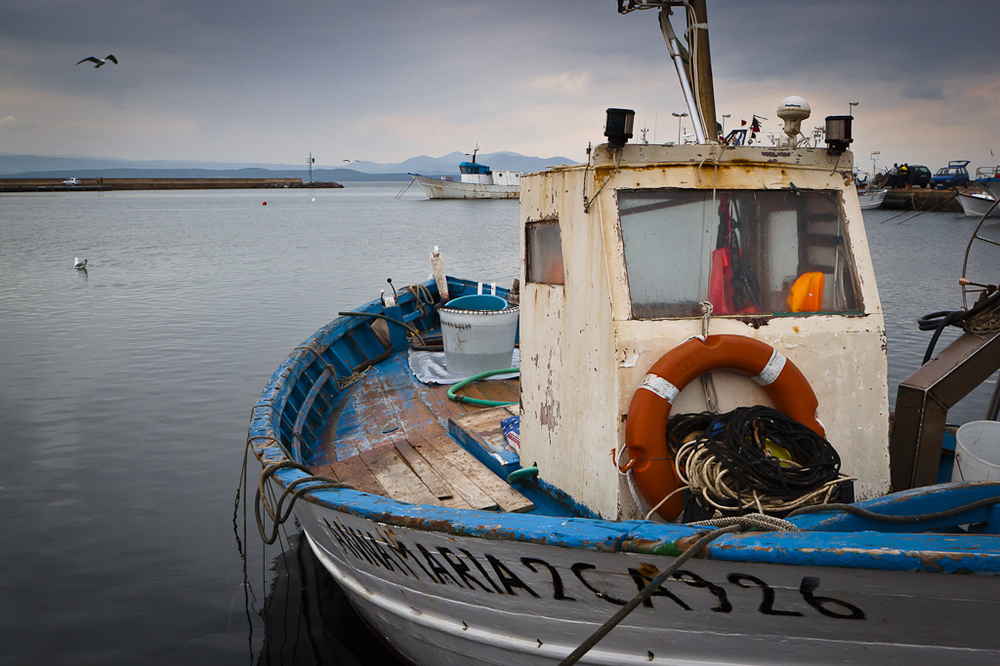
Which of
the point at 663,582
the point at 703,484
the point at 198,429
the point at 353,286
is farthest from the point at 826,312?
the point at 353,286

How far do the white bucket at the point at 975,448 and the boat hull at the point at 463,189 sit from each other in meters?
103

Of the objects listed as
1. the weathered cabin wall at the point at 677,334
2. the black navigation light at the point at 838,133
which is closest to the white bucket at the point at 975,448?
the weathered cabin wall at the point at 677,334

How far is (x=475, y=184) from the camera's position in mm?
107562

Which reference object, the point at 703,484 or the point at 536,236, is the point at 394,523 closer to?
the point at 703,484

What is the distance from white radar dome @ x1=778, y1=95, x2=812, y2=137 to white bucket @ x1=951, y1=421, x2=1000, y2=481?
204 cm

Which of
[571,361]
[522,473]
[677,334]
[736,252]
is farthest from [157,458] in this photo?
[736,252]

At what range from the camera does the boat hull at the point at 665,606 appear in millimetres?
2594

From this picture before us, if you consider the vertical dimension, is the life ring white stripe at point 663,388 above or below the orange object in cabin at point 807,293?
below

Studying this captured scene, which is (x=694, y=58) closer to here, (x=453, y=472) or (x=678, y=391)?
(x=678, y=391)

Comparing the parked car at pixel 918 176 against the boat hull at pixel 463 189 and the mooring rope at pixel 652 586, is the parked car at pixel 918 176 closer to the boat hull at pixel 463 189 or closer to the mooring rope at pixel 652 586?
the boat hull at pixel 463 189

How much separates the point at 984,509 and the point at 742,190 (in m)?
2.00

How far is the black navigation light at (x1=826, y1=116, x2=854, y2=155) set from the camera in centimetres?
400

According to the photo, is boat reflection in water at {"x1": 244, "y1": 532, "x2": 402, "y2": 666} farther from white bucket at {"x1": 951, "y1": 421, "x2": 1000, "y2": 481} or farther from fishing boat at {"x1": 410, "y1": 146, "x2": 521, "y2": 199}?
fishing boat at {"x1": 410, "y1": 146, "x2": 521, "y2": 199}

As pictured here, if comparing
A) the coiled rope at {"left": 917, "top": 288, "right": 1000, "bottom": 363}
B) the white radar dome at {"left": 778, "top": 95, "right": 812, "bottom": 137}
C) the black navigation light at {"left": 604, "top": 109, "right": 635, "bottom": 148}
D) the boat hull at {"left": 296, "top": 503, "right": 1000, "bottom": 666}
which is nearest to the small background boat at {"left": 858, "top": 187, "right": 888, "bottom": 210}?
the coiled rope at {"left": 917, "top": 288, "right": 1000, "bottom": 363}
